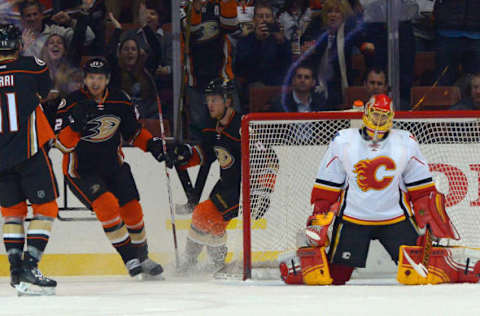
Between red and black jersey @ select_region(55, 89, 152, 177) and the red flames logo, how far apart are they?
1.49 metres

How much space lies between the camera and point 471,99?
6422 mm

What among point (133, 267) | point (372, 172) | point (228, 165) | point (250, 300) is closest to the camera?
point (250, 300)

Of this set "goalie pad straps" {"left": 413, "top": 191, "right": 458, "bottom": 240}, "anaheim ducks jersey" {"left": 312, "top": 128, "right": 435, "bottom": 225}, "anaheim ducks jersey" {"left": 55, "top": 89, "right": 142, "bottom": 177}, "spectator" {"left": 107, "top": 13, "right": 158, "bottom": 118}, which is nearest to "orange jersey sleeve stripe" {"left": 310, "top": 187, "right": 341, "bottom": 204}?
"anaheim ducks jersey" {"left": 312, "top": 128, "right": 435, "bottom": 225}

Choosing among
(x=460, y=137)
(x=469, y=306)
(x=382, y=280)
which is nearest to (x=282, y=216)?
(x=382, y=280)

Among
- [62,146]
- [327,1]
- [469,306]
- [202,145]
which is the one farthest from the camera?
[327,1]

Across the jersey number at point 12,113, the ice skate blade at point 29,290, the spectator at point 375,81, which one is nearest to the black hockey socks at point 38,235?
the ice skate blade at point 29,290

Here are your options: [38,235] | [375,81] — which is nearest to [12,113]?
[38,235]

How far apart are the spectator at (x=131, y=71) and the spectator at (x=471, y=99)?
1.81 metres

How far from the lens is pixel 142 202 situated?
20.7 feet

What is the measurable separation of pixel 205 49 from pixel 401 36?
1.18 metres

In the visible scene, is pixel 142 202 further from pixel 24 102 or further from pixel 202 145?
pixel 24 102

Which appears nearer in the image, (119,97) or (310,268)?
(310,268)

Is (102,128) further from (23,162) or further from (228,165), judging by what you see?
(23,162)

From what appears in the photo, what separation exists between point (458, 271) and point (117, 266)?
2.15 metres
